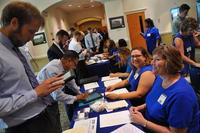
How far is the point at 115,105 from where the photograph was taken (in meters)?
1.40

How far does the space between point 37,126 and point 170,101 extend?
2.65 ft

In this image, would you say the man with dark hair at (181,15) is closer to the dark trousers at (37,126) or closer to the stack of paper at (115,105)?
the stack of paper at (115,105)

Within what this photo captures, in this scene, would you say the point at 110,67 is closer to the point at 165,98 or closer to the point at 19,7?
the point at 165,98

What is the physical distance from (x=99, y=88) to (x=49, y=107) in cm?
103

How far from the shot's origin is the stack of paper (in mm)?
1350

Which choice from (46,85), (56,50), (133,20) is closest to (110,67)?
(56,50)

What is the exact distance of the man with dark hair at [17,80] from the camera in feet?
2.37

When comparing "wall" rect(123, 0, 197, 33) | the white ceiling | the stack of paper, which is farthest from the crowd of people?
the white ceiling

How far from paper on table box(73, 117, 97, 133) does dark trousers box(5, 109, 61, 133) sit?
0.81 feet

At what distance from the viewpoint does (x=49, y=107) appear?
1013 mm

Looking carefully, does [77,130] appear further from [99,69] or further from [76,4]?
[76,4]

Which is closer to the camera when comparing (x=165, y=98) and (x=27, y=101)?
(x=27, y=101)

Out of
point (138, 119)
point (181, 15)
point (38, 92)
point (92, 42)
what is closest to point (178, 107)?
point (138, 119)

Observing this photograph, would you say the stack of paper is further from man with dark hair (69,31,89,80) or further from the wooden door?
the wooden door
